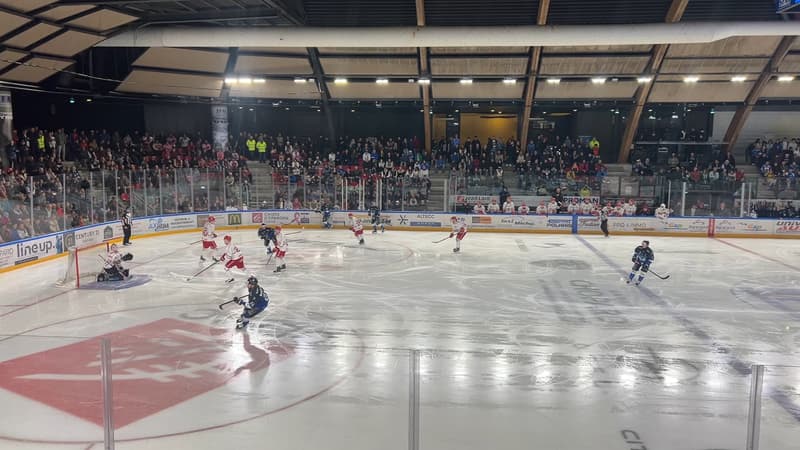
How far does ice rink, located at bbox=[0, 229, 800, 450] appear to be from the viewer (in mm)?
5727

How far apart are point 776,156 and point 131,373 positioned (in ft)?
101

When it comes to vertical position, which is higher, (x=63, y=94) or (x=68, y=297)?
(x=63, y=94)

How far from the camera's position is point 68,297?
41.7 feet

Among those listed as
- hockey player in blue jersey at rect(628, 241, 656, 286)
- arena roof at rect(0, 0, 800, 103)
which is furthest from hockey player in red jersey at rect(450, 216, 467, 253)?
arena roof at rect(0, 0, 800, 103)

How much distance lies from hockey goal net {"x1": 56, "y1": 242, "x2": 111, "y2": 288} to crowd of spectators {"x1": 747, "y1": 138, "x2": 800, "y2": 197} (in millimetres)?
27530

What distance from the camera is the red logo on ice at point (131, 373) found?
6.59 m

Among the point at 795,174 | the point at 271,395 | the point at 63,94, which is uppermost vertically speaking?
the point at 63,94

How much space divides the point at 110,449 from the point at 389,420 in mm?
2478

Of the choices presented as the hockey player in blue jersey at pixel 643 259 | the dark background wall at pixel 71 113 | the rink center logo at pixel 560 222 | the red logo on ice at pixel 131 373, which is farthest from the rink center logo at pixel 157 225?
the hockey player in blue jersey at pixel 643 259

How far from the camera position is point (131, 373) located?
7043mm

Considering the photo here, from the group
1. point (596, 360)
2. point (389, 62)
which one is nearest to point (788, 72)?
point (389, 62)

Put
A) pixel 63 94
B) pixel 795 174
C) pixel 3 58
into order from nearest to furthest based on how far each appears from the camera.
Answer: pixel 3 58 < pixel 63 94 < pixel 795 174

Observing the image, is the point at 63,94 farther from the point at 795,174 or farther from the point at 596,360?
the point at 795,174

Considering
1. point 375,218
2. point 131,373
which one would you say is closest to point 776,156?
point 375,218
